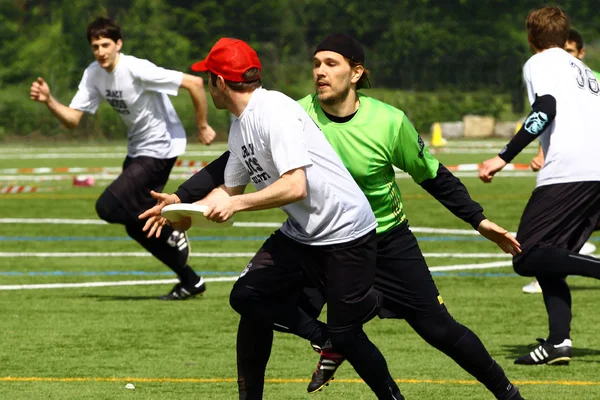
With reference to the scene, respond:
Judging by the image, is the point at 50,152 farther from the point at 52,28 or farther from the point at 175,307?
the point at 175,307

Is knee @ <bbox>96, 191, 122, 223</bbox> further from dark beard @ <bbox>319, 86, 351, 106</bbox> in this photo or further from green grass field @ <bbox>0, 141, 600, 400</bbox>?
dark beard @ <bbox>319, 86, 351, 106</bbox>

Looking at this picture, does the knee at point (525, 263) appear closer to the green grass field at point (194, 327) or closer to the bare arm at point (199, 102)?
the green grass field at point (194, 327)

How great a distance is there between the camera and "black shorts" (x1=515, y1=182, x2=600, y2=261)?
7.70 m

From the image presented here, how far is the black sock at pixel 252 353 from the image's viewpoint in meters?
6.11

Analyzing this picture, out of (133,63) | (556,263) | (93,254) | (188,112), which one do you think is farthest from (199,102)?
(188,112)

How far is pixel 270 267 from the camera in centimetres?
600

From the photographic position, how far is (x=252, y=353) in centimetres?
614

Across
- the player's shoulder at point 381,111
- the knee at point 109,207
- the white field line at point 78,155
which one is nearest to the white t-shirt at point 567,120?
the player's shoulder at point 381,111

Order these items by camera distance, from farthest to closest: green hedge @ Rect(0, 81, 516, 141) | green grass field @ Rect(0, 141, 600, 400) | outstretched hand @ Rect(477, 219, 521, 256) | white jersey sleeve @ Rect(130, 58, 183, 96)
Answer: green hedge @ Rect(0, 81, 516, 141) → white jersey sleeve @ Rect(130, 58, 183, 96) → green grass field @ Rect(0, 141, 600, 400) → outstretched hand @ Rect(477, 219, 521, 256)

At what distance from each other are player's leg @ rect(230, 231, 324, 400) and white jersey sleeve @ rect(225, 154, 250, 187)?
0.30 metres

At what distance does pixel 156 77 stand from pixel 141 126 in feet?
1.51

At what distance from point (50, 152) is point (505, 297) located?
27302 mm

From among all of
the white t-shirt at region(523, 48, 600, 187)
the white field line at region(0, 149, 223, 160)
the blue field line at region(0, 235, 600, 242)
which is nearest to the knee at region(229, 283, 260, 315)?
the white t-shirt at region(523, 48, 600, 187)

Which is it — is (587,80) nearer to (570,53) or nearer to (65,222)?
(570,53)
